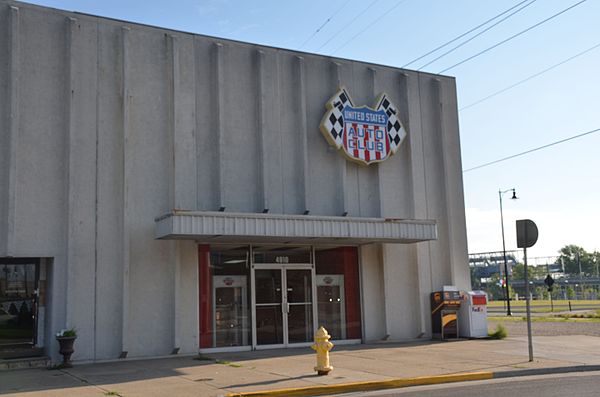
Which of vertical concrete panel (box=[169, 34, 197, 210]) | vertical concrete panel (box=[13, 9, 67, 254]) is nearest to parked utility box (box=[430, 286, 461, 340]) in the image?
vertical concrete panel (box=[169, 34, 197, 210])

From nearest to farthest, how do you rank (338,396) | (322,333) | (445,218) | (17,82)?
(338,396) → (322,333) → (17,82) → (445,218)

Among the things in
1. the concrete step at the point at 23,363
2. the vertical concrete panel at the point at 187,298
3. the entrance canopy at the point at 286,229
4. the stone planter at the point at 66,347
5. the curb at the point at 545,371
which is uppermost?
the entrance canopy at the point at 286,229

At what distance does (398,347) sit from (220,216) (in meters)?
6.38

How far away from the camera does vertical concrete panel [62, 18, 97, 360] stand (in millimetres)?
15539

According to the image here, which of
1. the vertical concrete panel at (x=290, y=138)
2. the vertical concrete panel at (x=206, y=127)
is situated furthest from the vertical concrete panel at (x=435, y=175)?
the vertical concrete panel at (x=206, y=127)

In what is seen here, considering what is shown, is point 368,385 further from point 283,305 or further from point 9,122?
point 9,122

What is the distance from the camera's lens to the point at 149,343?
1628cm

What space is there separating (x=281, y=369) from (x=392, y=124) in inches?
382

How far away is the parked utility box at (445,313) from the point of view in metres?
20.2

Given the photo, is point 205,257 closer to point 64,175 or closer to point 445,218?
point 64,175

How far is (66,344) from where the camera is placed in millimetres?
14578

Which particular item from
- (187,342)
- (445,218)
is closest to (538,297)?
(445,218)

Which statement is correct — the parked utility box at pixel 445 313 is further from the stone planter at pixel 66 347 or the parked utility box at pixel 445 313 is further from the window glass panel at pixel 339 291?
the stone planter at pixel 66 347

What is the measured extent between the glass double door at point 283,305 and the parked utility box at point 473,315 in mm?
5028
